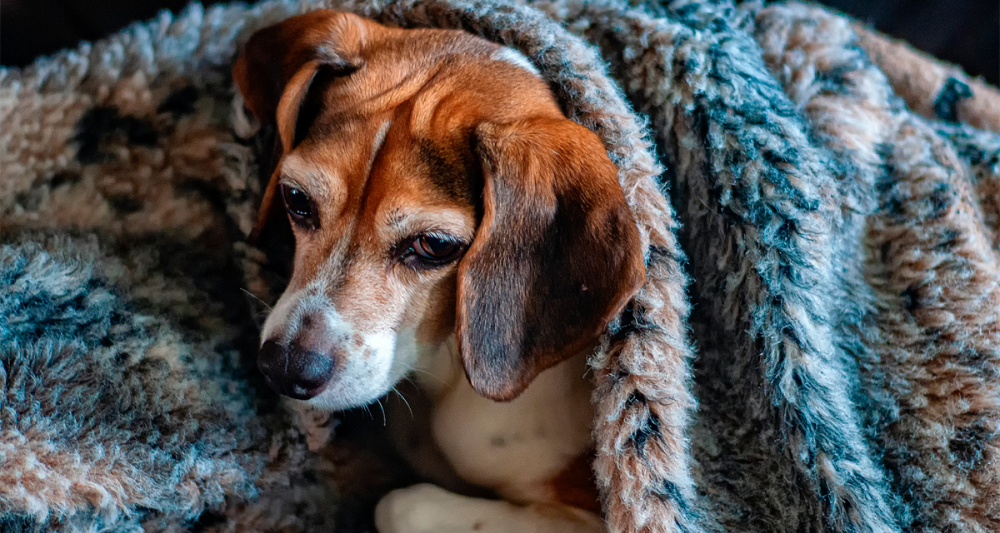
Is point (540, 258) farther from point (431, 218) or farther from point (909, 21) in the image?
point (909, 21)

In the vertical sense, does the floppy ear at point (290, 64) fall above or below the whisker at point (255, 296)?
above

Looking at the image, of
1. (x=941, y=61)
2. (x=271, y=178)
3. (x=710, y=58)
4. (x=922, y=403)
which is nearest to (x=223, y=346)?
(x=271, y=178)

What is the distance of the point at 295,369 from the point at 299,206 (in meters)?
0.29

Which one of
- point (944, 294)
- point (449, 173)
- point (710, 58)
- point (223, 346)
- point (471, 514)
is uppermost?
point (710, 58)

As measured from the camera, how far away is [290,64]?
1.10 meters

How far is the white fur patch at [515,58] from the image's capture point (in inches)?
44.1

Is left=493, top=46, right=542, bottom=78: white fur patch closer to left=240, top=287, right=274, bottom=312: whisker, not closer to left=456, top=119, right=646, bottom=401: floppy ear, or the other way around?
left=456, top=119, right=646, bottom=401: floppy ear

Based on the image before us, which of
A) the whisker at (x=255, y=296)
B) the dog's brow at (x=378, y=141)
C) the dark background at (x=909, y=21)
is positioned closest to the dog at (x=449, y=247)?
the dog's brow at (x=378, y=141)

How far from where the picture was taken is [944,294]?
44.4 inches

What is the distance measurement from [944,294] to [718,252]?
0.40 meters

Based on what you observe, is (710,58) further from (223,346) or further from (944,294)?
(223,346)

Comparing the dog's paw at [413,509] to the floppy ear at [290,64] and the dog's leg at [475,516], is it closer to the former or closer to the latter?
the dog's leg at [475,516]

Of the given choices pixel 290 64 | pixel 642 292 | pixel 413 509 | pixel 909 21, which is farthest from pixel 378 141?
pixel 909 21

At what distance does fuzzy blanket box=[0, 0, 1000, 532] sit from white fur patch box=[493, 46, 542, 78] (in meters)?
0.02
